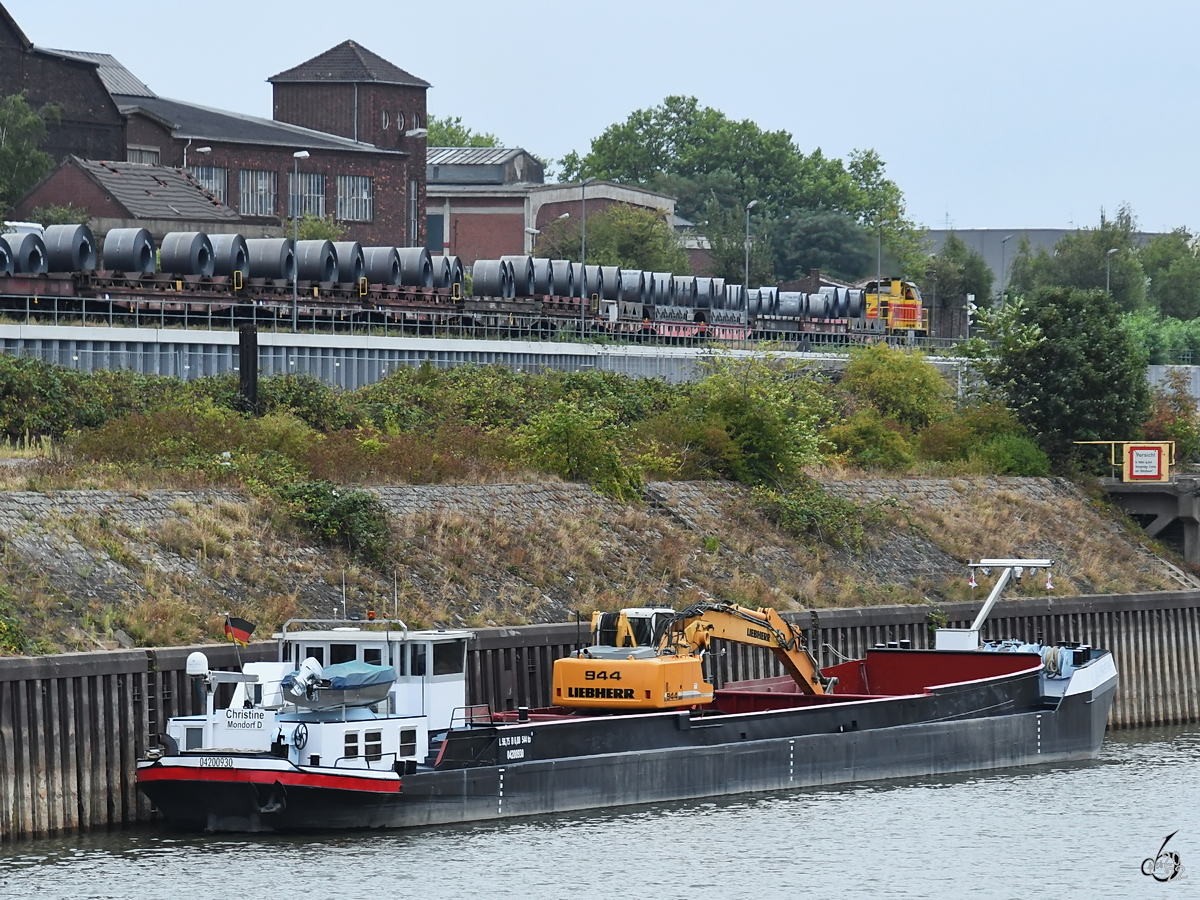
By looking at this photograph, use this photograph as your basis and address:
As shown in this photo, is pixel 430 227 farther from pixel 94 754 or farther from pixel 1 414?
pixel 94 754

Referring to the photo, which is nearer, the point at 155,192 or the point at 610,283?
the point at 610,283

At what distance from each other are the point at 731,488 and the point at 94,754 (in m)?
23.7

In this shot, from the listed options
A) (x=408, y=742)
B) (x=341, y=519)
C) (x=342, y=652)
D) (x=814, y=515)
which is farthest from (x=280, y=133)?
(x=408, y=742)

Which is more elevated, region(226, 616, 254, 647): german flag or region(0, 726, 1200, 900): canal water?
region(226, 616, 254, 647): german flag

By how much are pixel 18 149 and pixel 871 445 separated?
1914 inches

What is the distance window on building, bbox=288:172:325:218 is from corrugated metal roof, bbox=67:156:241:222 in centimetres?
1071

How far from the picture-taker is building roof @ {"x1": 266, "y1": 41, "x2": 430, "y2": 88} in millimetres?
115188

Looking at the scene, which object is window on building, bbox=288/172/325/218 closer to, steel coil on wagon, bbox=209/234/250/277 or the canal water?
steel coil on wagon, bbox=209/234/250/277

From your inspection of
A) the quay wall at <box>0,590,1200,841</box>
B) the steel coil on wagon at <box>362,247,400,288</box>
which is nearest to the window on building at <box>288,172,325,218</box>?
the steel coil on wagon at <box>362,247,400,288</box>

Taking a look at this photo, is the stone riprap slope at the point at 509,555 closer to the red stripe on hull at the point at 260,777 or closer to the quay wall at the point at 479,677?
the quay wall at the point at 479,677

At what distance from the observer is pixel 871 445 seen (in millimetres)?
60969

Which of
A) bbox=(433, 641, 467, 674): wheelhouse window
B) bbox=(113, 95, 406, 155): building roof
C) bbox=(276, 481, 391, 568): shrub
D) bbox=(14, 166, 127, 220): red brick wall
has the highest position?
bbox=(113, 95, 406, 155): building roof

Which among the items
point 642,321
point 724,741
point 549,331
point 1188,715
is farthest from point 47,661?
point 642,321

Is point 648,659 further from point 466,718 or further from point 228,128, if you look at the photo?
point 228,128
